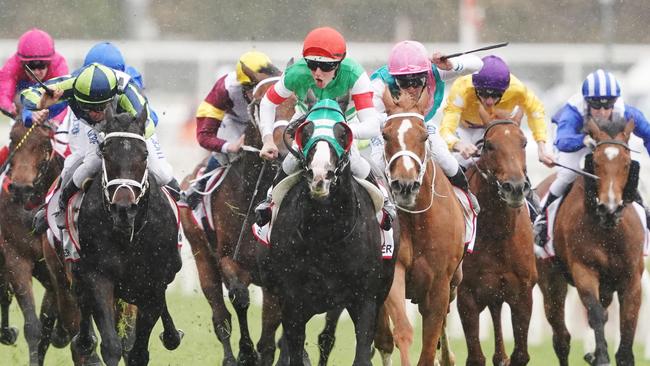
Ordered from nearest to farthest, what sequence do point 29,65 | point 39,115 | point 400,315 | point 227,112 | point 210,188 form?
point 400,315 → point 39,115 → point 210,188 → point 29,65 → point 227,112

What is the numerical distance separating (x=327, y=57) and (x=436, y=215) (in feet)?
4.45

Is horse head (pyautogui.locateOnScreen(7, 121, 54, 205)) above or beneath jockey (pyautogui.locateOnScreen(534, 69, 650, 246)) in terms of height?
beneath

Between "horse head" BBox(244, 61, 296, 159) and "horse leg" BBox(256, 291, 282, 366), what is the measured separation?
40.9 inches

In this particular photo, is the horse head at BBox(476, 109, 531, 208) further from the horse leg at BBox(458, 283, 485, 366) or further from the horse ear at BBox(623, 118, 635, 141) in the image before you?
the horse ear at BBox(623, 118, 635, 141)

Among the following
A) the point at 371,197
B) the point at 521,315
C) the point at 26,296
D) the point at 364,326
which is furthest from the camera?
the point at 26,296

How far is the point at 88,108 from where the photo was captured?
781 cm

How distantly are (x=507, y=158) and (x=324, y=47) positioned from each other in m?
1.98

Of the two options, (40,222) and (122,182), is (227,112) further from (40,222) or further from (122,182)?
(122,182)

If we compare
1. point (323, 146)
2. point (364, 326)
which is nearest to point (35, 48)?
point (323, 146)

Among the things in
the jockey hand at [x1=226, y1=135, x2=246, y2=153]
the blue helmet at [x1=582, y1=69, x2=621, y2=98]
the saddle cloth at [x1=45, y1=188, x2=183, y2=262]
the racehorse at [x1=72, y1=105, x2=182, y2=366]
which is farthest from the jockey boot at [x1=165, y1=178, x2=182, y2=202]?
the blue helmet at [x1=582, y1=69, x2=621, y2=98]

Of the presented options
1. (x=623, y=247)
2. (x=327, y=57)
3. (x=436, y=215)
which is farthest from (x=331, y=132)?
(x=623, y=247)

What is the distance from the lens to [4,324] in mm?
10258

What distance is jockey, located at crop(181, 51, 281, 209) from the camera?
972 centimetres

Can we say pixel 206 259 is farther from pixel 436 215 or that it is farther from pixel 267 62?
pixel 436 215
